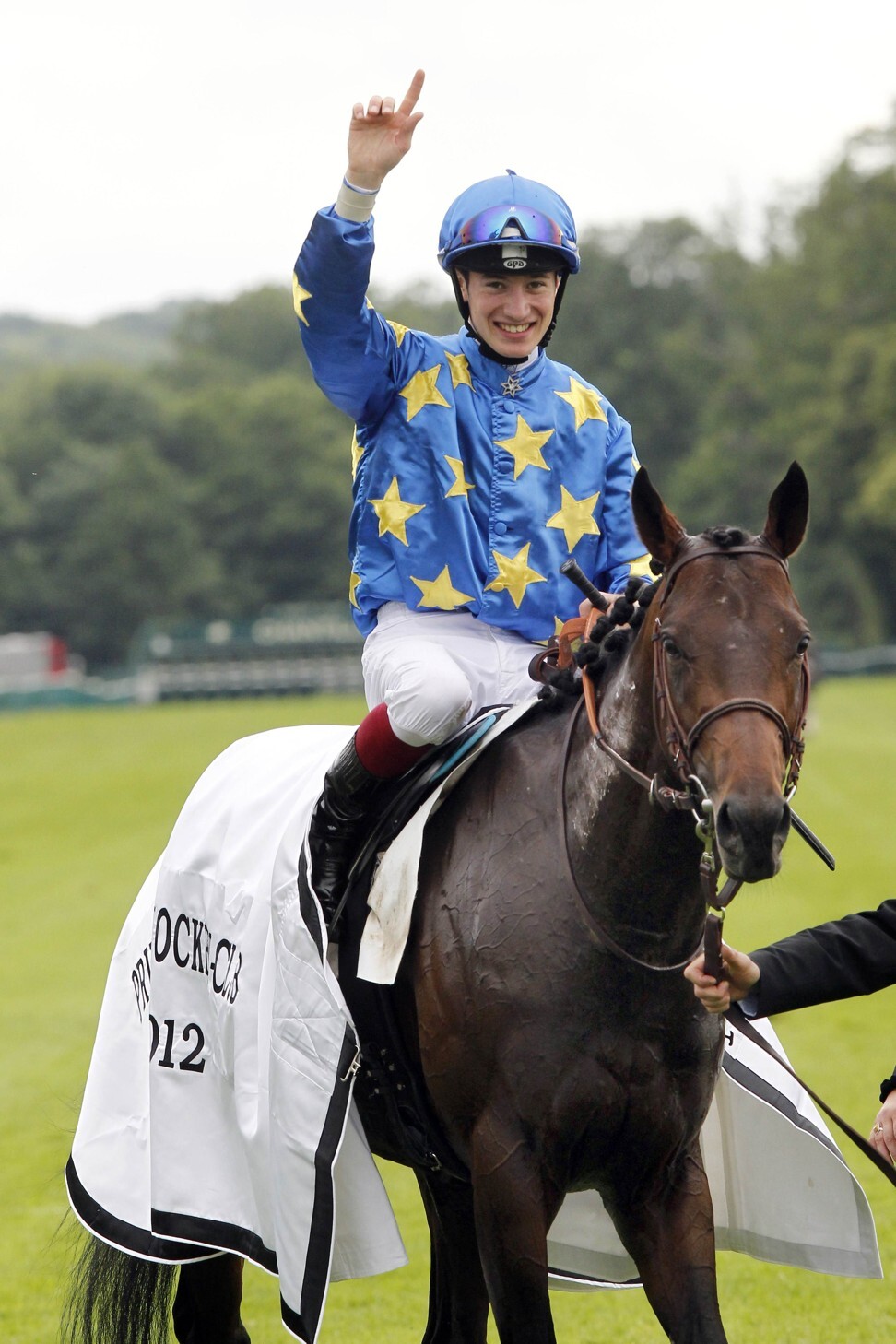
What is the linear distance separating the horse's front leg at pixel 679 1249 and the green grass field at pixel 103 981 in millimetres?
734

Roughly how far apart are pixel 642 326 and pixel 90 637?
73.8 ft

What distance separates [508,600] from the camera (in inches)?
144

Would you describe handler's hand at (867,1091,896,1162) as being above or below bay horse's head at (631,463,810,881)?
below

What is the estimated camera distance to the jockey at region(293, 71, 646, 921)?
3.60 meters

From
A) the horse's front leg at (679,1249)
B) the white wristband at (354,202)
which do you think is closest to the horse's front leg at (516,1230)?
the horse's front leg at (679,1249)

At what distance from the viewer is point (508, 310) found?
3693mm

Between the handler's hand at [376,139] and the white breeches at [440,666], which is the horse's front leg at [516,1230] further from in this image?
the handler's hand at [376,139]

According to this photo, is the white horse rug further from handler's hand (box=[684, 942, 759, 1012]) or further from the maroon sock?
handler's hand (box=[684, 942, 759, 1012])

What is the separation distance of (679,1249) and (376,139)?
7.11 feet

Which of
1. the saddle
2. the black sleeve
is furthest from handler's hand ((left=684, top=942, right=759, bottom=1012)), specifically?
the saddle

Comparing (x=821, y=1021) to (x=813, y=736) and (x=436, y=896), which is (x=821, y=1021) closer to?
(x=436, y=896)

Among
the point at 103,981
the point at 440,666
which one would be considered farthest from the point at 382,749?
the point at 103,981

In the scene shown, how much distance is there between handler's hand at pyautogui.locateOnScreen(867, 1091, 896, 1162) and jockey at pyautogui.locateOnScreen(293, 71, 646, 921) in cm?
114

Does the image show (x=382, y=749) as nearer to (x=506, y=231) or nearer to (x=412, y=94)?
(x=506, y=231)
